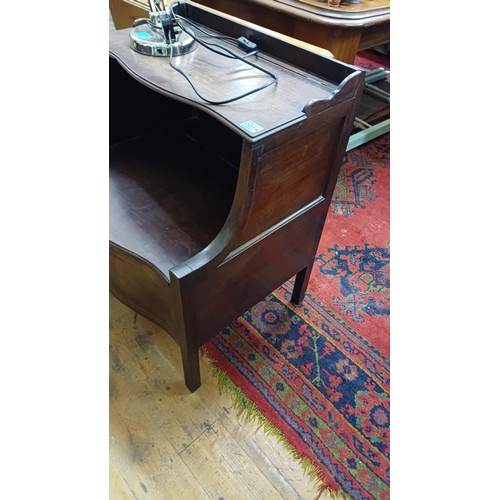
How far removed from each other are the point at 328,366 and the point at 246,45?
3.16ft

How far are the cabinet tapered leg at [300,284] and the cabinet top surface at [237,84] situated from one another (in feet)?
1.93

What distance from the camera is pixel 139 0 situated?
4.85ft

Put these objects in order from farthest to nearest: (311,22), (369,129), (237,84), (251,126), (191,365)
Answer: (369,129), (311,22), (191,365), (237,84), (251,126)

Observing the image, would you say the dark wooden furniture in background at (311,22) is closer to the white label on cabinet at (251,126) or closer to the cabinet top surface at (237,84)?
the cabinet top surface at (237,84)

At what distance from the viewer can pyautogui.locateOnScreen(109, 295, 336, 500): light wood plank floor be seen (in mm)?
948

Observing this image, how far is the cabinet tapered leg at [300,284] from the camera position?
1.24 metres

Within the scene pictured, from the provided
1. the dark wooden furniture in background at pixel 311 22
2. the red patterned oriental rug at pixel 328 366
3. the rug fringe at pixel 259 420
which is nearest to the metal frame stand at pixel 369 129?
the dark wooden furniture in background at pixel 311 22

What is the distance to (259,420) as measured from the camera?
3.51 feet

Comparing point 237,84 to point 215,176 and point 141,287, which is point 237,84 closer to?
point 215,176

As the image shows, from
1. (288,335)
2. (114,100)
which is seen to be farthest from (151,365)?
(114,100)

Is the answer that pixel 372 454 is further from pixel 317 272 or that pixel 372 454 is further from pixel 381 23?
pixel 381 23

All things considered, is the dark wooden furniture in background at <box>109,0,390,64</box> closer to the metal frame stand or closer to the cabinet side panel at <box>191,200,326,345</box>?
the metal frame stand

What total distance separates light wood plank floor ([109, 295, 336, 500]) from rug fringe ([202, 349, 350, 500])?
1 centimetres

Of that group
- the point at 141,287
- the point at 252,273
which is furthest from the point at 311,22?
the point at 141,287
